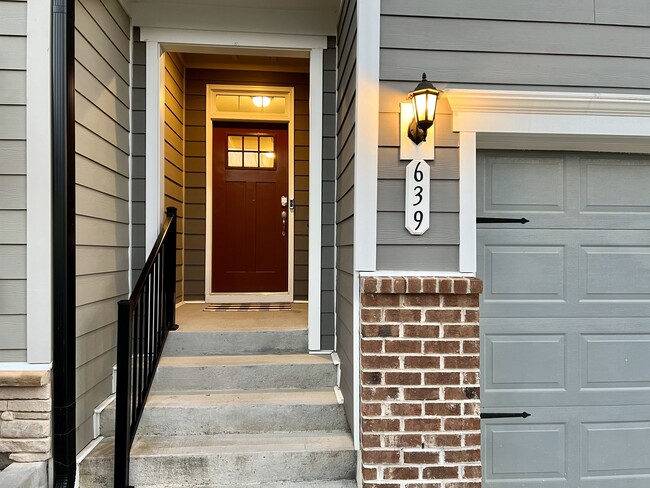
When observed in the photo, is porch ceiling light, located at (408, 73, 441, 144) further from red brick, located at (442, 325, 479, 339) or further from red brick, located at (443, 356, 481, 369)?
red brick, located at (443, 356, 481, 369)

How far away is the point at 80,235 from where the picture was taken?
6.52 feet

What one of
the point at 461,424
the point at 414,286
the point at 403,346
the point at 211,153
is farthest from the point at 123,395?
the point at 211,153

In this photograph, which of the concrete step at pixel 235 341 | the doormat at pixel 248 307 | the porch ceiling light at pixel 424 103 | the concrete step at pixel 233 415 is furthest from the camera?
the doormat at pixel 248 307

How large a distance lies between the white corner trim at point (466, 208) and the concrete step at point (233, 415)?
1.03 metres

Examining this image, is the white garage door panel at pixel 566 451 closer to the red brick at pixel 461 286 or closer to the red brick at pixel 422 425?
the red brick at pixel 422 425

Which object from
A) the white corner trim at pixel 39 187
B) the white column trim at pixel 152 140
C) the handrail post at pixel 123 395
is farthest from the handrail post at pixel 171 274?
the white corner trim at pixel 39 187

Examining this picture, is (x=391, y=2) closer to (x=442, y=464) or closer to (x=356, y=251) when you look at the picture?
(x=356, y=251)

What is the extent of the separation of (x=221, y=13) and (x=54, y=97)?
4.08 ft

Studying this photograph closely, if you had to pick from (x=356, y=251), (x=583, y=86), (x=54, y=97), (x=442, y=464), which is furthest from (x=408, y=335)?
(x=54, y=97)

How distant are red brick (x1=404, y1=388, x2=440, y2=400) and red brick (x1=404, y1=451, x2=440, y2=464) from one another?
9.5 inches

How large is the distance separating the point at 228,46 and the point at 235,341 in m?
1.88

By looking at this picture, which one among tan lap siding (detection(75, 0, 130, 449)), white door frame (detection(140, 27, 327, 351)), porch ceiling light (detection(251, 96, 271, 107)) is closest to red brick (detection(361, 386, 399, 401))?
white door frame (detection(140, 27, 327, 351))

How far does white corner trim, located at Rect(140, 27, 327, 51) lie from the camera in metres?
2.57

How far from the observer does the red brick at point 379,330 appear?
1.83m
